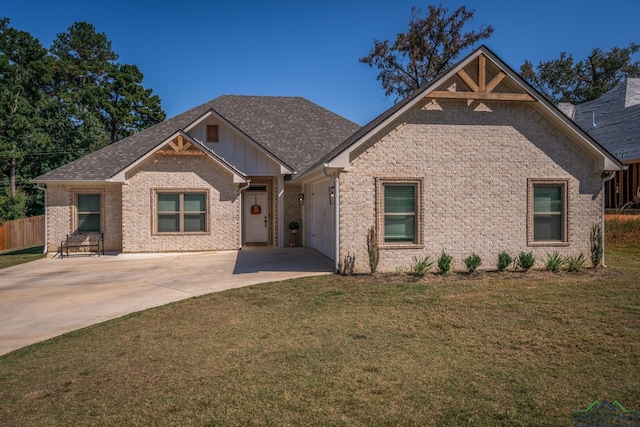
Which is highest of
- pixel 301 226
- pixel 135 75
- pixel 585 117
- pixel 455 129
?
pixel 135 75

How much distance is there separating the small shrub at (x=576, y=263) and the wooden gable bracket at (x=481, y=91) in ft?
15.4

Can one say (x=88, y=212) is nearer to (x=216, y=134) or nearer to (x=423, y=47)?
(x=216, y=134)

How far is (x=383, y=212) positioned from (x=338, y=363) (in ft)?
21.8

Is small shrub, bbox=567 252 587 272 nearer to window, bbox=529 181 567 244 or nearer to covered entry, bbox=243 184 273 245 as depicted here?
window, bbox=529 181 567 244

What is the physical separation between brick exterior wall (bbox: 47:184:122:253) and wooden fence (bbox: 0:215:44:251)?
745 cm

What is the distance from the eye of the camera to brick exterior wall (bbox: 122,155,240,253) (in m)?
15.9

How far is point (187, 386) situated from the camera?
15.3ft

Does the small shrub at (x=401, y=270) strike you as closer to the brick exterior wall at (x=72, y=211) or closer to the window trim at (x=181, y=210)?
the window trim at (x=181, y=210)

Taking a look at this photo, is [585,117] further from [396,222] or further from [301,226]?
[396,222]

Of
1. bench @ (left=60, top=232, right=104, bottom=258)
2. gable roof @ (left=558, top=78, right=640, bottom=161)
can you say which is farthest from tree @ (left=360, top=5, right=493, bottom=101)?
bench @ (left=60, top=232, right=104, bottom=258)

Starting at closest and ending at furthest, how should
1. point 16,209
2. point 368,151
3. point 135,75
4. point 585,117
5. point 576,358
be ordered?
1. point 576,358
2. point 368,151
3. point 16,209
4. point 585,117
5. point 135,75

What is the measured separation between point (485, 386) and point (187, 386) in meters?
3.33

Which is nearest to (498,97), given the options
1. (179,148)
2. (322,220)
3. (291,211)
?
(322,220)

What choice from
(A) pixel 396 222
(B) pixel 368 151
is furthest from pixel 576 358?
(B) pixel 368 151
